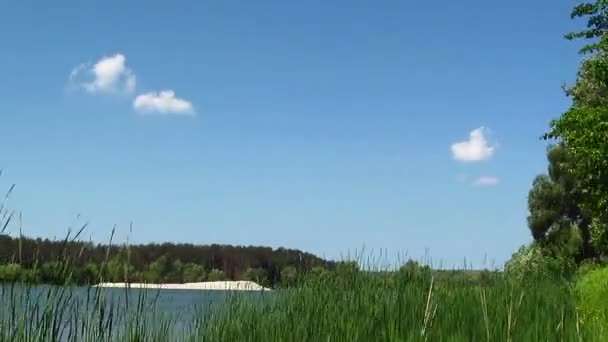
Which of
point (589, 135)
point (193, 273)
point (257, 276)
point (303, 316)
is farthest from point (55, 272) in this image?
point (193, 273)

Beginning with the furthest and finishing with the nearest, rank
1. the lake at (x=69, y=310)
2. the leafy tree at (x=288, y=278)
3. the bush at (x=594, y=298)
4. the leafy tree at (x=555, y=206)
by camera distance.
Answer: the leafy tree at (x=555, y=206)
the bush at (x=594, y=298)
the leafy tree at (x=288, y=278)
the lake at (x=69, y=310)

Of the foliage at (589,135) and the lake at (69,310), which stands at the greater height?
the foliage at (589,135)

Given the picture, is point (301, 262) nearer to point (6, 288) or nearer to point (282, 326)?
point (282, 326)

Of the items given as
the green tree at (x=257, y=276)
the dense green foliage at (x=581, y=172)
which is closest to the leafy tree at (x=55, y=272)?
the green tree at (x=257, y=276)

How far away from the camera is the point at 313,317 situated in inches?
317

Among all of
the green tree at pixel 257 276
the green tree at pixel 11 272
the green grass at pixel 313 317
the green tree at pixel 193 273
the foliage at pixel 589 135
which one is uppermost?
the foliage at pixel 589 135

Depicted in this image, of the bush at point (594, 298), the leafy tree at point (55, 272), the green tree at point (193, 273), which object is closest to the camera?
the leafy tree at point (55, 272)

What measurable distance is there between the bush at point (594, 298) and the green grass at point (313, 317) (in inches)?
15.3

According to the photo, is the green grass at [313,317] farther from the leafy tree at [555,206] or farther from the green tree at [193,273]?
A: the leafy tree at [555,206]

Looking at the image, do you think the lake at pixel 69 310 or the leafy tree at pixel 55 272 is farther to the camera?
the leafy tree at pixel 55 272

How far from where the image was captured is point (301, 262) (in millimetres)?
11273

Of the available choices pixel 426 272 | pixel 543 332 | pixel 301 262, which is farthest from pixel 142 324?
pixel 426 272

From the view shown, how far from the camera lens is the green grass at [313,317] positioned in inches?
218

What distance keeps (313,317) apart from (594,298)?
22.7 ft
